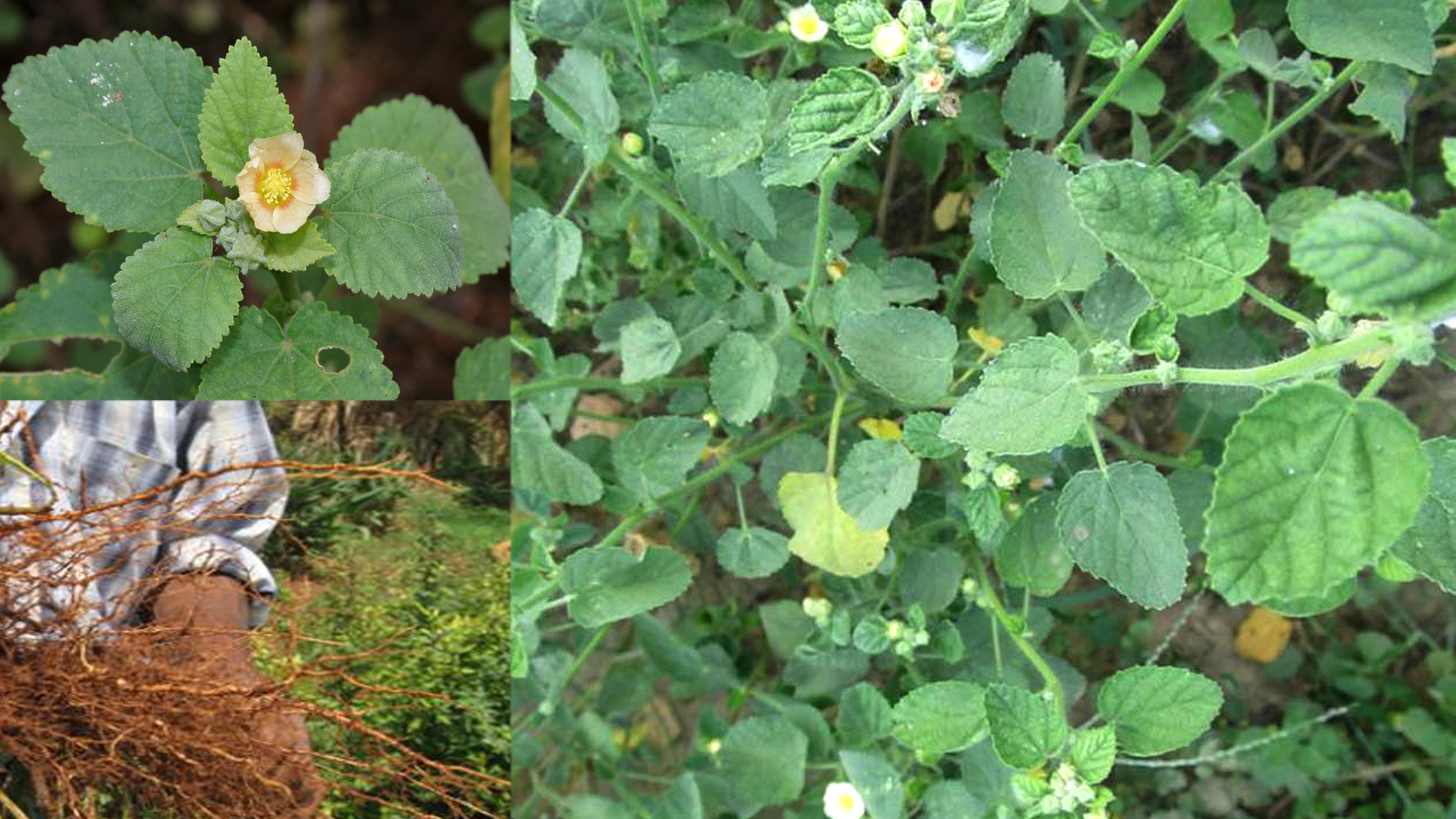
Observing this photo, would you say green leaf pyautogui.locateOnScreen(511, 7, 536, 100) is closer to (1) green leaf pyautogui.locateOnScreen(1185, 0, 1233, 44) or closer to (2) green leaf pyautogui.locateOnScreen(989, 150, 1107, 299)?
(2) green leaf pyautogui.locateOnScreen(989, 150, 1107, 299)

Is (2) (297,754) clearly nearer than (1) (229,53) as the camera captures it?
No

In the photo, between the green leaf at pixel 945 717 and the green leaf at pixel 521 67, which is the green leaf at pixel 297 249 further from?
the green leaf at pixel 945 717

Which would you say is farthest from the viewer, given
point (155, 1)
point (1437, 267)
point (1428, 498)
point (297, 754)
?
point (155, 1)

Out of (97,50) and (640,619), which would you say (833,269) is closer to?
(640,619)

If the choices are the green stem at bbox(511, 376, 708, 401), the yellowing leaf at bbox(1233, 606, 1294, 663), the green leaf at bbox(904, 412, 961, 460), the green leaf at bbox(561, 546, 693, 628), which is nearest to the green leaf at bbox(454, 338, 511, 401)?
the green stem at bbox(511, 376, 708, 401)

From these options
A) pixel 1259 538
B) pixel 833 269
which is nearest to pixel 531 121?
pixel 833 269

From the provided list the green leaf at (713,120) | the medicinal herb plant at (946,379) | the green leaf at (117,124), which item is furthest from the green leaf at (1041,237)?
the green leaf at (117,124)

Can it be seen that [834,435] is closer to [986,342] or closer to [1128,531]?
[986,342]
